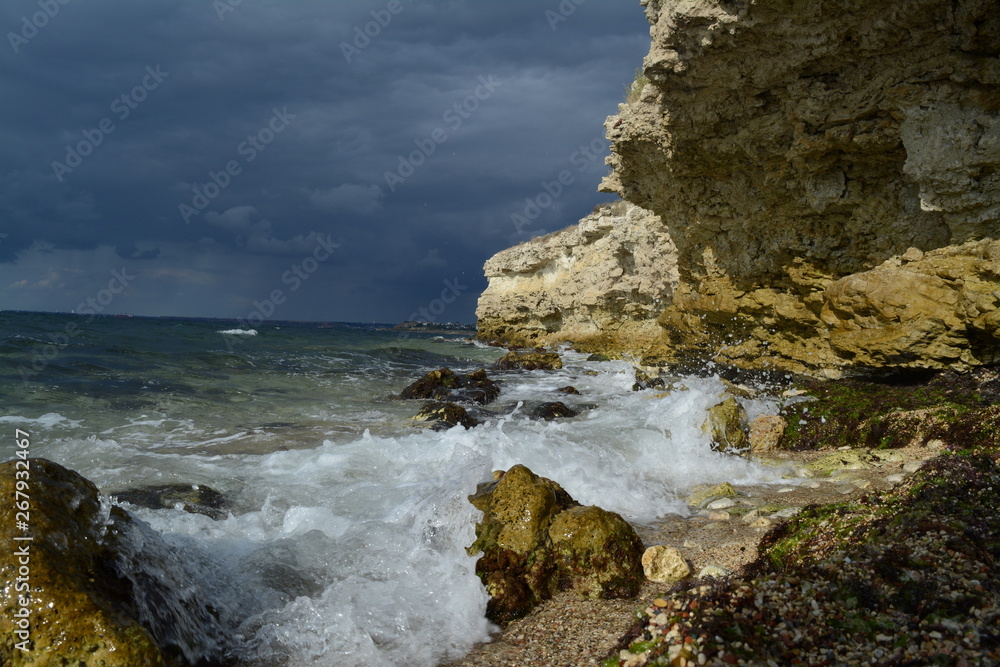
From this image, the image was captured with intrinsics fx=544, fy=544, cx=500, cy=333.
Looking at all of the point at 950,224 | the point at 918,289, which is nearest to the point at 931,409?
the point at 918,289

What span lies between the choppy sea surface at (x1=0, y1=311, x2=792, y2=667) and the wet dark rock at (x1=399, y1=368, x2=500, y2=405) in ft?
2.35

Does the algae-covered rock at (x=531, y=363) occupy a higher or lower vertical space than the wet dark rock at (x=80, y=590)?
higher

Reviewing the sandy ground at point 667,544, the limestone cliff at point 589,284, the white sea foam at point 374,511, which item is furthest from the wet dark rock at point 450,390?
the limestone cliff at point 589,284

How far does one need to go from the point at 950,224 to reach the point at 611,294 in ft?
87.7

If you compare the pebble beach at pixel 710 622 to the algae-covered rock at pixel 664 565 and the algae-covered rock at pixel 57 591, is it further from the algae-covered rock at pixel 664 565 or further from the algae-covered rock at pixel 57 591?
the algae-covered rock at pixel 57 591

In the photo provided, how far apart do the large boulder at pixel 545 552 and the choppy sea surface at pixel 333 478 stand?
20 centimetres

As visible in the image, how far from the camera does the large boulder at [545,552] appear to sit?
4.44 metres

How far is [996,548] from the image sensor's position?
120 inches

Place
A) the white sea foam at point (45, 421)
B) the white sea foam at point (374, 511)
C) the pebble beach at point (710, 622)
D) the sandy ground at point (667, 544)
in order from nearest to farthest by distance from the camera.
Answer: the pebble beach at point (710, 622)
the sandy ground at point (667, 544)
the white sea foam at point (374, 511)
the white sea foam at point (45, 421)

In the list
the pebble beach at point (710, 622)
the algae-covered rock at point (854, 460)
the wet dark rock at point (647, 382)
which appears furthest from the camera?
the wet dark rock at point (647, 382)

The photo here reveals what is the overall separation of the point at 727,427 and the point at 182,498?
826 cm

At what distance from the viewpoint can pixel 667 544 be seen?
528 centimetres

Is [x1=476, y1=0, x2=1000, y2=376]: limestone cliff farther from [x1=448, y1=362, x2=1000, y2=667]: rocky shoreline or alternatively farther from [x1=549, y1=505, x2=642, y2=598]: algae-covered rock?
[x1=549, y1=505, x2=642, y2=598]: algae-covered rock

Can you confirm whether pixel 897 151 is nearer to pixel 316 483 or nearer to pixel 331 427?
pixel 316 483
